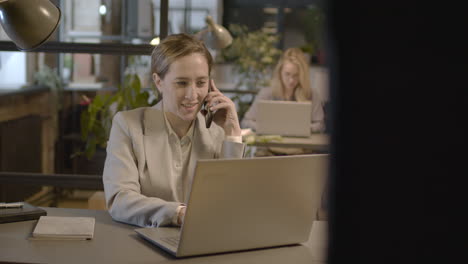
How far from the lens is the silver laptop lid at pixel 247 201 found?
1316 millimetres

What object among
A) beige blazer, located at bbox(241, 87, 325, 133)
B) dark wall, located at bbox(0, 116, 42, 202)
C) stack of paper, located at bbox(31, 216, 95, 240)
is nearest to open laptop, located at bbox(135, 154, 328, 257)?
stack of paper, located at bbox(31, 216, 95, 240)

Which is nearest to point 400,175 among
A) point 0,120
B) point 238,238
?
point 238,238

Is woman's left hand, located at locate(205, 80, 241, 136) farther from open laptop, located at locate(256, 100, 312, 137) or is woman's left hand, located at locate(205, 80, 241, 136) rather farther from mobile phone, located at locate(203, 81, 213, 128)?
open laptop, located at locate(256, 100, 312, 137)

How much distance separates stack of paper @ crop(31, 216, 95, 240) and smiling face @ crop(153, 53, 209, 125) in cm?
50

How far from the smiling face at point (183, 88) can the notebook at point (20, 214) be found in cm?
54

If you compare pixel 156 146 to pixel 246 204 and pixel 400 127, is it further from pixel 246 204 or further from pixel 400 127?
pixel 400 127

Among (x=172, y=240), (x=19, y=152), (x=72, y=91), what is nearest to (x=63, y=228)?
(x=172, y=240)

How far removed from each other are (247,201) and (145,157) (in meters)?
0.65

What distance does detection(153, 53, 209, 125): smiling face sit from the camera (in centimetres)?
200

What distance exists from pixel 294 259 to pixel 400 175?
1295 mm

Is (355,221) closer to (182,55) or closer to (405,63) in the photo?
(405,63)

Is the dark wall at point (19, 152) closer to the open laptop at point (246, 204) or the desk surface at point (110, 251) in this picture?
the desk surface at point (110, 251)

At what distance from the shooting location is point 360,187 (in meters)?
0.20

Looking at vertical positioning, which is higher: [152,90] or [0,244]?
[152,90]
